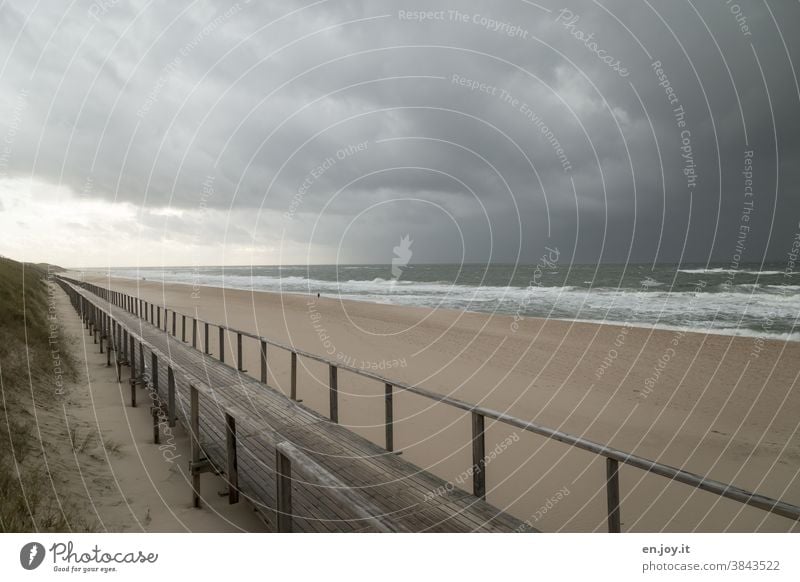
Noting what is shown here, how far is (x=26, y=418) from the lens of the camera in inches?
217

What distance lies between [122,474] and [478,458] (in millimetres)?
4359

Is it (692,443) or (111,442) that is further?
(692,443)

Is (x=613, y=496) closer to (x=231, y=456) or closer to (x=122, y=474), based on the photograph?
(x=231, y=456)

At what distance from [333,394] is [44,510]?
3.37 m

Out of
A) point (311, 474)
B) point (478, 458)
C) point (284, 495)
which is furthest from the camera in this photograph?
point (478, 458)

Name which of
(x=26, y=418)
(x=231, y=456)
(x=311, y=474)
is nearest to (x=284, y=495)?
(x=311, y=474)

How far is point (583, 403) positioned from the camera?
8695 millimetres

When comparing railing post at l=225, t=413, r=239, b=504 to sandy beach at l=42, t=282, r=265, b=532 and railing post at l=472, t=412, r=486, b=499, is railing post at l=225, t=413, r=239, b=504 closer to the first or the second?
sandy beach at l=42, t=282, r=265, b=532

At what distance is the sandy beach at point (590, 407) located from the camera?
5058mm

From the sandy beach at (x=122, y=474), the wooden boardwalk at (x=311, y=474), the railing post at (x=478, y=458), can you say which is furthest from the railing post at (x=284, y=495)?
the railing post at (x=478, y=458)

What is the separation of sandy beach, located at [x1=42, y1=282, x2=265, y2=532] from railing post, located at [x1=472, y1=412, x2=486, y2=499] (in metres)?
2.13
